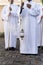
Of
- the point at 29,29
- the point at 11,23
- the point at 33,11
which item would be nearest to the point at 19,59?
the point at 29,29

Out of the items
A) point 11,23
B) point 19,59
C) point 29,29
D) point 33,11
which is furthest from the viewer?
point 11,23

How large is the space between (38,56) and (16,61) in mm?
850

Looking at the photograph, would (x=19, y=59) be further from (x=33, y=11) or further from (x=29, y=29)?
(x=33, y=11)

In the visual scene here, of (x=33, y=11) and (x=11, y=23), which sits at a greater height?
(x=33, y=11)

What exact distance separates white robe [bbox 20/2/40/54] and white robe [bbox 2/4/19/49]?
3.19 feet

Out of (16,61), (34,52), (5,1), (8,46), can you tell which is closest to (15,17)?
(8,46)

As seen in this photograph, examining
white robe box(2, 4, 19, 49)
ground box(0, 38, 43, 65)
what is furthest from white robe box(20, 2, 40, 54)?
white robe box(2, 4, 19, 49)

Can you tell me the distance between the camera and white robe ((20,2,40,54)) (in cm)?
656

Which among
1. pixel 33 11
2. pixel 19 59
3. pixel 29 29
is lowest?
pixel 19 59

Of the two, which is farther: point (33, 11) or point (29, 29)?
point (29, 29)

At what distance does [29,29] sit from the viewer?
6.64 m

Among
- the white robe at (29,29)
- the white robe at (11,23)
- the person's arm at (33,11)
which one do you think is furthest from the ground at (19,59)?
the person's arm at (33,11)

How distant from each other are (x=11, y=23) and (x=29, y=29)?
111cm

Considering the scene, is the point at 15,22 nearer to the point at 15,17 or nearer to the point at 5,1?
the point at 15,17
